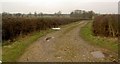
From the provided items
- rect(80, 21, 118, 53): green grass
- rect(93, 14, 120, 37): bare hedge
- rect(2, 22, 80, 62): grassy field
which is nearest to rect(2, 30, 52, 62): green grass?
rect(2, 22, 80, 62): grassy field

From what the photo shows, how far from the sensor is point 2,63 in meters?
10.8

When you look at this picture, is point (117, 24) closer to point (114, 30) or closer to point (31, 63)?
point (114, 30)

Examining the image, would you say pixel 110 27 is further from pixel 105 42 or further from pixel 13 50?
pixel 13 50

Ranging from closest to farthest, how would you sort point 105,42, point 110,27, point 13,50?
point 13,50 < point 105,42 < point 110,27

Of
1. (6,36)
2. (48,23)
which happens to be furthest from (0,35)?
(48,23)

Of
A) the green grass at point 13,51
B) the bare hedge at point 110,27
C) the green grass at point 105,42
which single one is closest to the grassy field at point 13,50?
the green grass at point 13,51

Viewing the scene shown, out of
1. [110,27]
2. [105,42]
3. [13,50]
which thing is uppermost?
[110,27]

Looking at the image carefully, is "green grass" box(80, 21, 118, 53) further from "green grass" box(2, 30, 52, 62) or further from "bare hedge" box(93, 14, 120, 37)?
"green grass" box(2, 30, 52, 62)

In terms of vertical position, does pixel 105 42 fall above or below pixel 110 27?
below

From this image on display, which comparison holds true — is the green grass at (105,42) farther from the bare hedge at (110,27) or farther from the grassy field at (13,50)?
the grassy field at (13,50)

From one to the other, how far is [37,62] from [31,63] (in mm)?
325

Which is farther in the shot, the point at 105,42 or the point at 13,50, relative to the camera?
the point at 105,42

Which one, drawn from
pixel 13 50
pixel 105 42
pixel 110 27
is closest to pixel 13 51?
pixel 13 50

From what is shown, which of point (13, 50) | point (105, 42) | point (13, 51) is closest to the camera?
point (13, 51)
